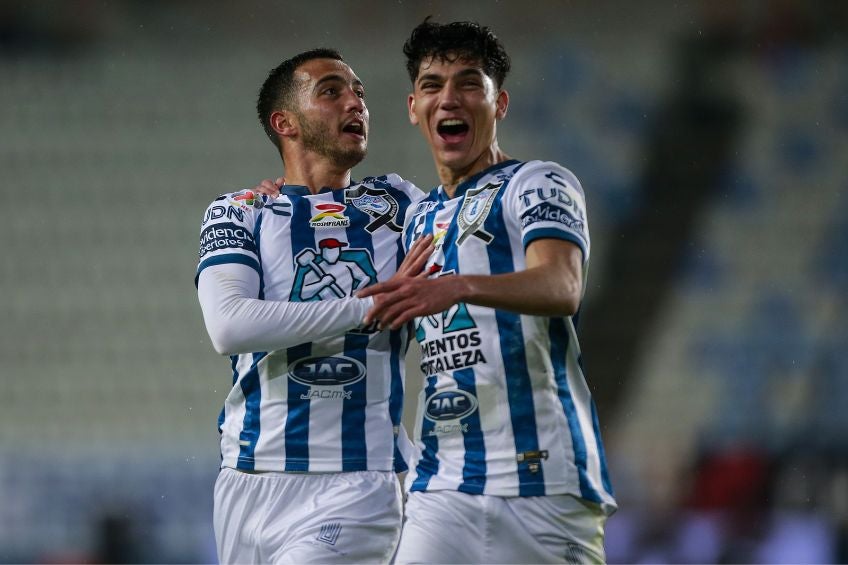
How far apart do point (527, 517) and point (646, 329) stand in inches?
231

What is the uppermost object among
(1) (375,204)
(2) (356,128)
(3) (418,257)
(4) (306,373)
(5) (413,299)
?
(2) (356,128)

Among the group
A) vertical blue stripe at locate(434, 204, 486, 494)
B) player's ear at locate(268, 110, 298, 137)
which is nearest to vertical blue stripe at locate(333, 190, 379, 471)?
vertical blue stripe at locate(434, 204, 486, 494)

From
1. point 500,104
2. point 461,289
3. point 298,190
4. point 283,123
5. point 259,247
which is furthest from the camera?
point 283,123

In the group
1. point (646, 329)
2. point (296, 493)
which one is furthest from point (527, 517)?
point (646, 329)

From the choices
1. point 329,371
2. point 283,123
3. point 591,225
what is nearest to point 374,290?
point 329,371

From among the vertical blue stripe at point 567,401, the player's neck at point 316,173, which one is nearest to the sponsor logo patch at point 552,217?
the vertical blue stripe at point 567,401

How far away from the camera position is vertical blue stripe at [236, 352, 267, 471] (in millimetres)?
3264

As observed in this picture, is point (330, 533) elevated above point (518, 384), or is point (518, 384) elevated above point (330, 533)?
point (518, 384)

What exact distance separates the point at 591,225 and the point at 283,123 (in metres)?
4.99

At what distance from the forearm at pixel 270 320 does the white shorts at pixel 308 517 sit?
41 cm

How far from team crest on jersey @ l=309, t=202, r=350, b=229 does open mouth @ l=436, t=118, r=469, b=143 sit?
531mm

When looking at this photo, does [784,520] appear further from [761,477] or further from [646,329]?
[646,329]

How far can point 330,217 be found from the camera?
3.45 meters

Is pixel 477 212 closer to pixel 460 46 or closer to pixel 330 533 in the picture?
pixel 460 46
